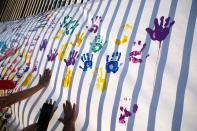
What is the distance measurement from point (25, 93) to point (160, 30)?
1.38 m

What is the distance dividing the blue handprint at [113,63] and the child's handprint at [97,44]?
21 centimetres

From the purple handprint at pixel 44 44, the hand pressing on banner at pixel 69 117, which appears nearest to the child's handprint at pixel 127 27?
the hand pressing on banner at pixel 69 117

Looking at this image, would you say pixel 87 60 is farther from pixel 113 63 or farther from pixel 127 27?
pixel 127 27

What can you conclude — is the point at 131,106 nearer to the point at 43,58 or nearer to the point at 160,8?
the point at 160,8

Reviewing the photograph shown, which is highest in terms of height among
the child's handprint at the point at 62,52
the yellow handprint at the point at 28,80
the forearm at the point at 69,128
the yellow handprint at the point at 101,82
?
the child's handprint at the point at 62,52

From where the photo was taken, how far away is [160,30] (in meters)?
1.79

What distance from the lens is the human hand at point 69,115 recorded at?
81.0 inches

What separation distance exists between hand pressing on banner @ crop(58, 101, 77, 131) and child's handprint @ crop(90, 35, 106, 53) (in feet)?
1.71

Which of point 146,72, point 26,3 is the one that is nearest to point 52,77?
point 146,72

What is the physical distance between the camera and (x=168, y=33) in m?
1.73

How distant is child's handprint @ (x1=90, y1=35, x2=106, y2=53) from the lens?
2223 mm

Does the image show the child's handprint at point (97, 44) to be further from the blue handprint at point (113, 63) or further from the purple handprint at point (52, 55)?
the purple handprint at point (52, 55)

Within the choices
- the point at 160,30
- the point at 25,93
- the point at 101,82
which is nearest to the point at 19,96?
the point at 25,93

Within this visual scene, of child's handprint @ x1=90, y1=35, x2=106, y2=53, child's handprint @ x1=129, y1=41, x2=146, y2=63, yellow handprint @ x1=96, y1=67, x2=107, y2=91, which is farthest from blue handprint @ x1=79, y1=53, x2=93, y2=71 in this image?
child's handprint @ x1=129, y1=41, x2=146, y2=63
